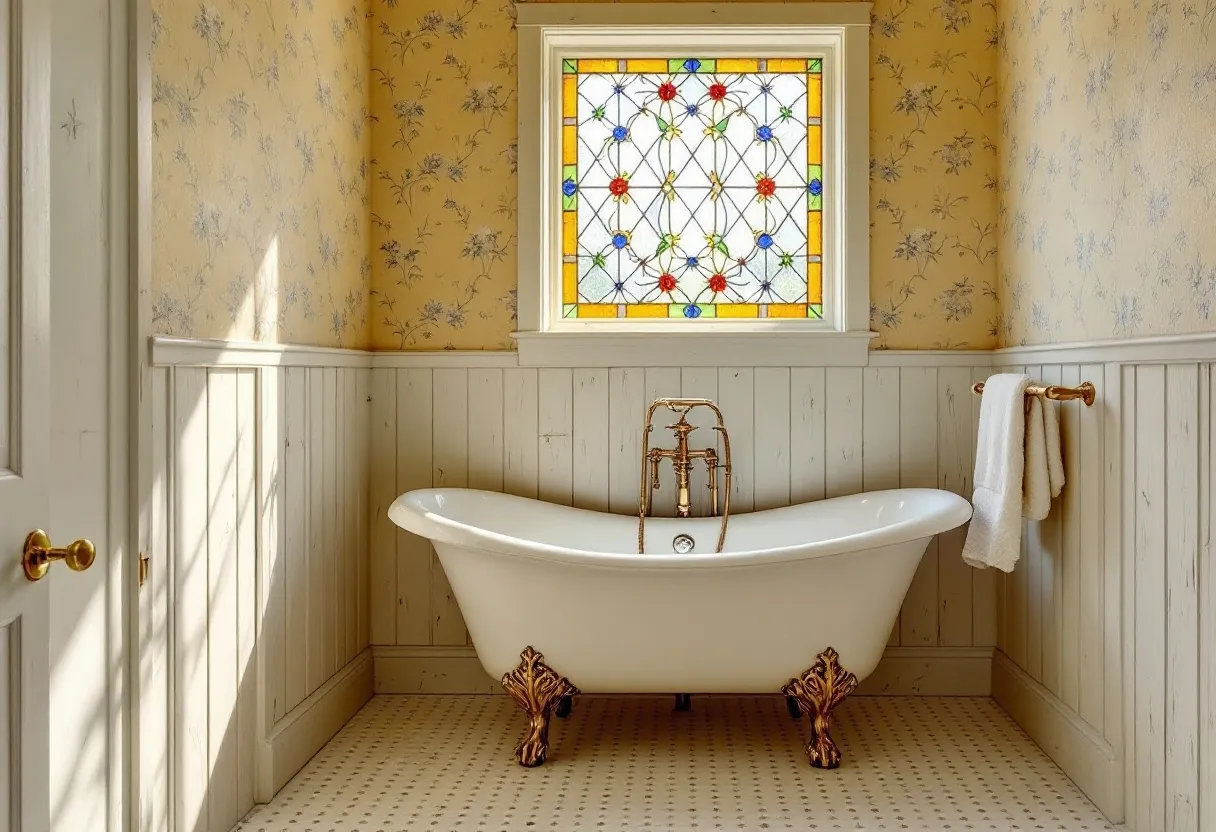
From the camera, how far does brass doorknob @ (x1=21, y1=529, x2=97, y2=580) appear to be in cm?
117

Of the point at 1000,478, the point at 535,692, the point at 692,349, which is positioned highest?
the point at 692,349

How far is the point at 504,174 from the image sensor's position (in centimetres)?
322

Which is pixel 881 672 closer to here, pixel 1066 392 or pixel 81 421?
pixel 1066 392

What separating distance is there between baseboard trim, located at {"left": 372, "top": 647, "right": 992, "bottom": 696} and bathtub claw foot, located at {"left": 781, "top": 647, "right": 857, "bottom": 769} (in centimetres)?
68

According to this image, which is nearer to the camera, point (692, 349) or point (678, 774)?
point (678, 774)

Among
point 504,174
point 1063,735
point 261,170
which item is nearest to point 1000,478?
point 1063,735

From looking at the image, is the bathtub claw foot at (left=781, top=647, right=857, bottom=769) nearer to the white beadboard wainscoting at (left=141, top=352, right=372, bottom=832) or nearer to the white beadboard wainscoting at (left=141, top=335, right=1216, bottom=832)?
the white beadboard wainscoting at (left=141, top=335, right=1216, bottom=832)

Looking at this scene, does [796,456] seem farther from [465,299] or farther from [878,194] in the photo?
[465,299]

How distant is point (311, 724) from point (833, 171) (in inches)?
90.6

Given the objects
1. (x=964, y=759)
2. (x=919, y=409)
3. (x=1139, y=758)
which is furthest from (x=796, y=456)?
(x=1139, y=758)

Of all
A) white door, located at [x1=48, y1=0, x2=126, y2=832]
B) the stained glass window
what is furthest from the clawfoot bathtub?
the stained glass window

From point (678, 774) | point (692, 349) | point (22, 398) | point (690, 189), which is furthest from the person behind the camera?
point (690, 189)

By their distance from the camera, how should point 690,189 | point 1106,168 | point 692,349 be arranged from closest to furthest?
point 1106,168
point 692,349
point 690,189

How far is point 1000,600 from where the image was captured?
3.17 meters
